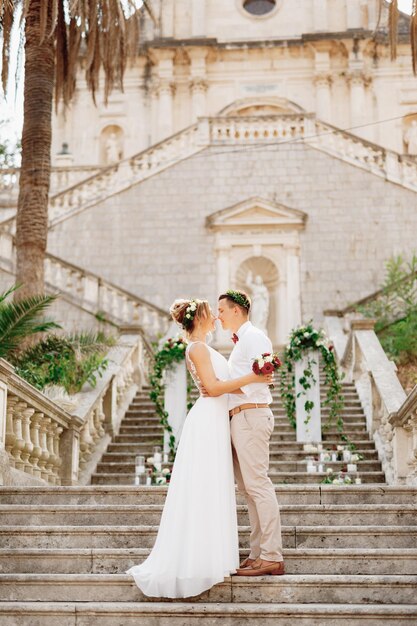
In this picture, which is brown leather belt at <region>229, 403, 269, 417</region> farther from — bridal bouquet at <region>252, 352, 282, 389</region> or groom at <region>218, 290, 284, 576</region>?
bridal bouquet at <region>252, 352, 282, 389</region>

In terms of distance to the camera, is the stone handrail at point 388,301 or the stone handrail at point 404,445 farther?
the stone handrail at point 388,301

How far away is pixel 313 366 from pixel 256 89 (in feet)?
63.3

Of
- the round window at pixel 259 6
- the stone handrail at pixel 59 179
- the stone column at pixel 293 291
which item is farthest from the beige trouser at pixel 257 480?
the round window at pixel 259 6

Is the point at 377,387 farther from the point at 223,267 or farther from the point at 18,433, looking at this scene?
the point at 223,267

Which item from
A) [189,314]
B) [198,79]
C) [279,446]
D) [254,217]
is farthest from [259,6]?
[189,314]

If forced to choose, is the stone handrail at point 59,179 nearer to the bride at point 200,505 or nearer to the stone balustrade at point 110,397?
the stone balustrade at point 110,397

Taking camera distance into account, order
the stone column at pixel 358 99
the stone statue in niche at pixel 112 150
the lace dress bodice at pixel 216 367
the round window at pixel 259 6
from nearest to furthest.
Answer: the lace dress bodice at pixel 216 367 → the stone column at pixel 358 99 → the stone statue in niche at pixel 112 150 → the round window at pixel 259 6

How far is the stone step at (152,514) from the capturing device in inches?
239

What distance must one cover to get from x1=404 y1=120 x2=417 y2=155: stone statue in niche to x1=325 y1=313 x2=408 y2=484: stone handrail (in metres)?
14.1

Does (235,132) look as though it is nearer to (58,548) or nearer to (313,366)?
(313,366)

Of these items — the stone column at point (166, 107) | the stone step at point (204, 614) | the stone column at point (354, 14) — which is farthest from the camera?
the stone column at point (354, 14)

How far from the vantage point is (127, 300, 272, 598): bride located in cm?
503

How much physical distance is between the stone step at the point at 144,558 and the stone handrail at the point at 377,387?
334 cm

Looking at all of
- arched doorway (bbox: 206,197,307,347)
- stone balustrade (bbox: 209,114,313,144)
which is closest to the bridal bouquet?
arched doorway (bbox: 206,197,307,347)
